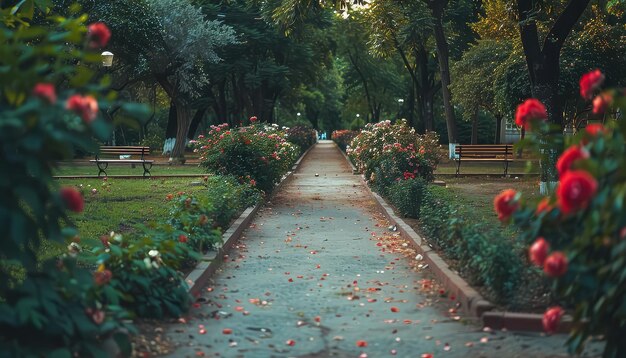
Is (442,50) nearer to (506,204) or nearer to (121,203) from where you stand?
(121,203)

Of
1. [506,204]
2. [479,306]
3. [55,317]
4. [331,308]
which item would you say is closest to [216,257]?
[331,308]

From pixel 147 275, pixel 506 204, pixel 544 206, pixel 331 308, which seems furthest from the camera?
pixel 331 308

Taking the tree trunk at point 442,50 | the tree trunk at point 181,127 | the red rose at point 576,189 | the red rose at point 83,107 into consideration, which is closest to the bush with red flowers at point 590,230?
the red rose at point 576,189

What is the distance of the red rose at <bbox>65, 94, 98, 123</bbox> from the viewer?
4.28 metres

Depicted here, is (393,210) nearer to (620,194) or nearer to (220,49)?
(620,194)

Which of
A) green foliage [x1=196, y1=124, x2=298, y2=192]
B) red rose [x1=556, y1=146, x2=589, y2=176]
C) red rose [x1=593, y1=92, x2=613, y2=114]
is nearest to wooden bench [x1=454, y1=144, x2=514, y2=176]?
green foliage [x1=196, y1=124, x2=298, y2=192]

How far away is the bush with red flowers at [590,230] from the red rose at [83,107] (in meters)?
2.48

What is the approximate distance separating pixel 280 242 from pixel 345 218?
3.56m

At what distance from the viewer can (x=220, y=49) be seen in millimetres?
40875

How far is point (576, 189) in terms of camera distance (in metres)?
4.34

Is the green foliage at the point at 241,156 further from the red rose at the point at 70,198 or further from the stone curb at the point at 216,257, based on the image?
the red rose at the point at 70,198

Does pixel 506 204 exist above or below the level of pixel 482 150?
above

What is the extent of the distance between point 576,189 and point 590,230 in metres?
0.38

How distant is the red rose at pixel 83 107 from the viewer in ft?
14.0
